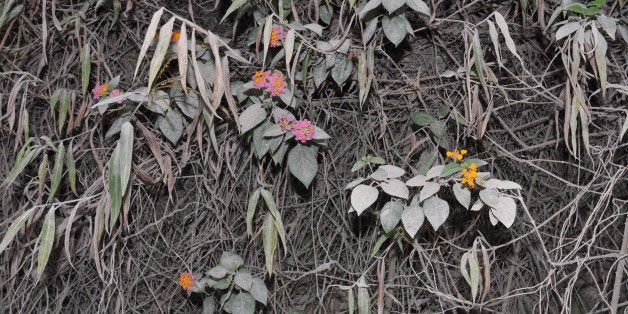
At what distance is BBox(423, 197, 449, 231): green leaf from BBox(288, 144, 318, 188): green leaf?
0.25 metres

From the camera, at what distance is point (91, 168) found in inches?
61.6

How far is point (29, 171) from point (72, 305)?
0.36 m

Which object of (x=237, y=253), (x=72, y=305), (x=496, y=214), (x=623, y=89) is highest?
(x=623, y=89)

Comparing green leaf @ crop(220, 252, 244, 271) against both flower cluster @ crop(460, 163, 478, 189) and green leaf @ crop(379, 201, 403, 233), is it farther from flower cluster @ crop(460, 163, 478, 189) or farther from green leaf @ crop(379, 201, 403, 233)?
flower cluster @ crop(460, 163, 478, 189)

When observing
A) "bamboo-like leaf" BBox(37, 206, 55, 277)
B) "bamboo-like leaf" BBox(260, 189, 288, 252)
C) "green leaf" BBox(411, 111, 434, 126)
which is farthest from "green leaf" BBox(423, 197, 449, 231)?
"bamboo-like leaf" BBox(37, 206, 55, 277)

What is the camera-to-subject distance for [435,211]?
1229 millimetres

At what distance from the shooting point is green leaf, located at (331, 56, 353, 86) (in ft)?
4.38

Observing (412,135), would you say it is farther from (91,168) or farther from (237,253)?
(91,168)

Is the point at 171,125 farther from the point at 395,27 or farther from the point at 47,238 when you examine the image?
the point at 395,27

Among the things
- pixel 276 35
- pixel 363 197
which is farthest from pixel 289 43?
pixel 363 197

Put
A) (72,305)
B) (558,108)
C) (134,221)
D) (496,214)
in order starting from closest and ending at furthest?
1. (496,214)
2. (558,108)
3. (134,221)
4. (72,305)

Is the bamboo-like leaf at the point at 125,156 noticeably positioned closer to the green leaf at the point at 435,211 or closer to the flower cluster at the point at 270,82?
the flower cluster at the point at 270,82

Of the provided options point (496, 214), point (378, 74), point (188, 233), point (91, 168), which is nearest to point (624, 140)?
point (496, 214)

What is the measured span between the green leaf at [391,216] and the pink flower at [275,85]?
33cm
